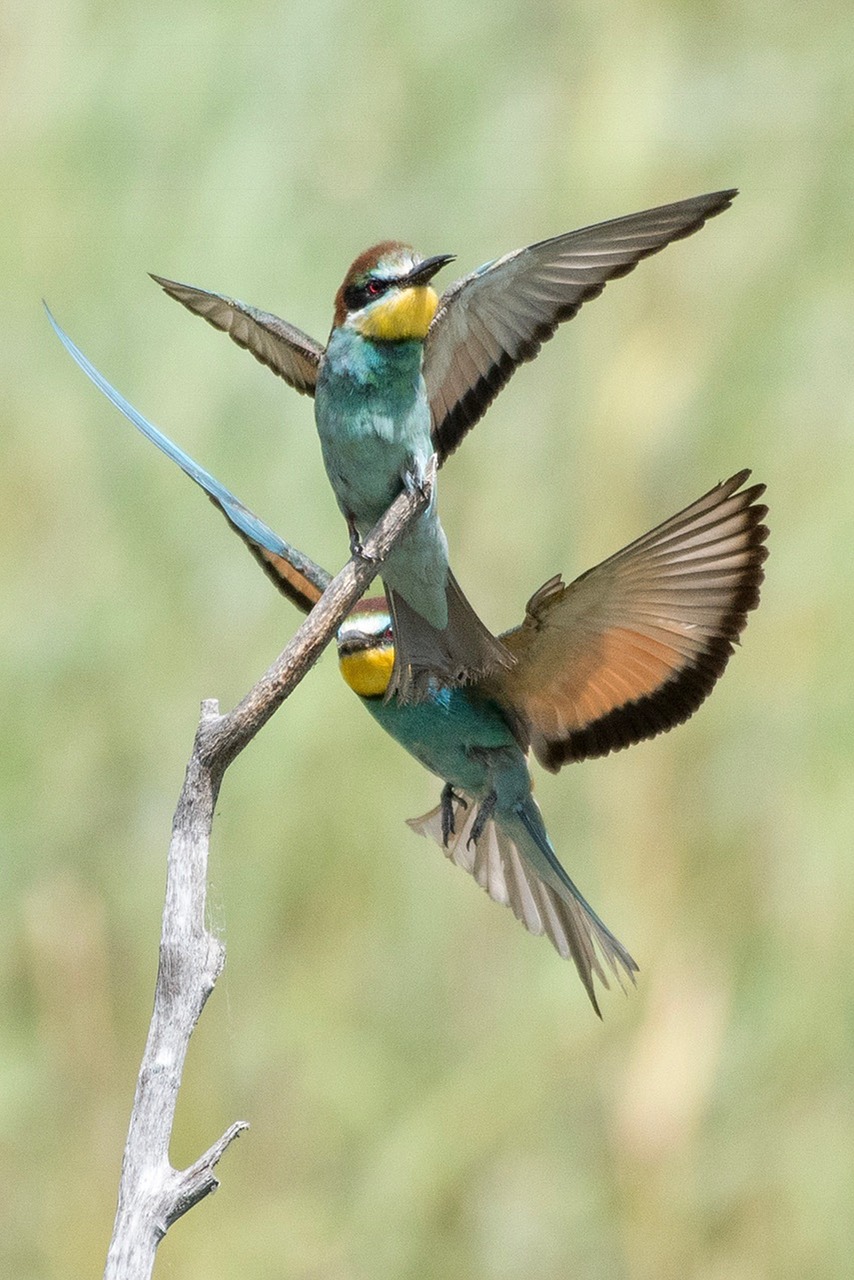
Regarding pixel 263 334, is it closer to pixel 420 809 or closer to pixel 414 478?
pixel 414 478

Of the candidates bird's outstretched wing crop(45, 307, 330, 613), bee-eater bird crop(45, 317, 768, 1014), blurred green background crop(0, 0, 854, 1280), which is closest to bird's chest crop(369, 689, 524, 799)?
bee-eater bird crop(45, 317, 768, 1014)

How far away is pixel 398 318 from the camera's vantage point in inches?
48.9

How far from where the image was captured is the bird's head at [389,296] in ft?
4.08

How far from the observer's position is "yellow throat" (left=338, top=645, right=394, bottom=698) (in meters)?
1.41

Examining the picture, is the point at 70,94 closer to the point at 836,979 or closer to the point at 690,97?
the point at 690,97

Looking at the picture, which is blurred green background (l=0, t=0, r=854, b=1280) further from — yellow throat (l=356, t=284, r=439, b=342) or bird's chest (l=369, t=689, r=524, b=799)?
yellow throat (l=356, t=284, r=439, b=342)

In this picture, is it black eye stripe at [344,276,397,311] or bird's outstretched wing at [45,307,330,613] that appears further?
black eye stripe at [344,276,397,311]

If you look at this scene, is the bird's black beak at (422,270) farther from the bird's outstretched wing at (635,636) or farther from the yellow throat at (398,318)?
the bird's outstretched wing at (635,636)

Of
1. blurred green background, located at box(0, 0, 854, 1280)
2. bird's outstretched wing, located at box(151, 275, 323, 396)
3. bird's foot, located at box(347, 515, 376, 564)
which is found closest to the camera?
bird's foot, located at box(347, 515, 376, 564)

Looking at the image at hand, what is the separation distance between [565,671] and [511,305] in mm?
259

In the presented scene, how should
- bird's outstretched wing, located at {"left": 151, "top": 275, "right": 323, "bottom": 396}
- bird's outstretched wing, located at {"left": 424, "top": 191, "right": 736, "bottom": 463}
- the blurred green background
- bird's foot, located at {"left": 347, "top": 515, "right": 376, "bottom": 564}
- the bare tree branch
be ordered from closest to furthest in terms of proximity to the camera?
the bare tree branch → bird's foot, located at {"left": 347, "top": 515, "right": 376, "bottom": 564} → bird's outstretched wing, located at {"left": 424, "top": 191, "right": 736, "bottom": 463} → bird's outstretched wing, located at {"left": 151, "top": 275, "right": 323, "bottom": 396} → the blurred green background

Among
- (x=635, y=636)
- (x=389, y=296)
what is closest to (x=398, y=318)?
(x=389, y=296)

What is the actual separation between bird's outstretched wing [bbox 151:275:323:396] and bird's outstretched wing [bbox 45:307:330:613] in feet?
0.35

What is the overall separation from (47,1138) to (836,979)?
868mm
